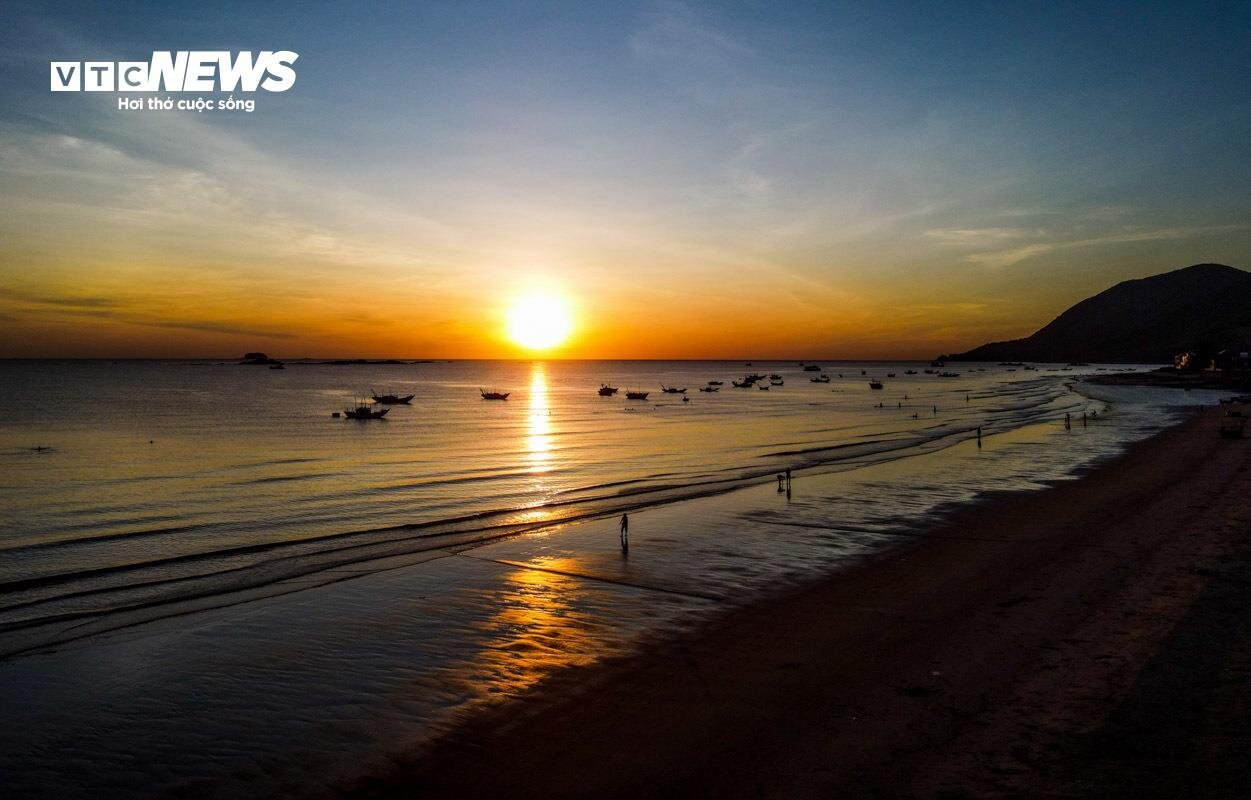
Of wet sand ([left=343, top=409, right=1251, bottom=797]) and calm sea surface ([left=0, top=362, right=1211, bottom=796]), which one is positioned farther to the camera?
calm sea surface ([left=0, top=362, right=1211, bottom=796])

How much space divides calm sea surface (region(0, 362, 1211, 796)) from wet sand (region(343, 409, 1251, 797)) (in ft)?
4.97

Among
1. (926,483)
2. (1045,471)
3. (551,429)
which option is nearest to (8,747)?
(926,483)

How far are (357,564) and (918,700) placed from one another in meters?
15.4

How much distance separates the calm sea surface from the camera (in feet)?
34.2

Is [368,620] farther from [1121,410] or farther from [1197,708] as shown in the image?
[1121,410]

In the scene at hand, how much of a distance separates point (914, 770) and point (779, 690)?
271 cm

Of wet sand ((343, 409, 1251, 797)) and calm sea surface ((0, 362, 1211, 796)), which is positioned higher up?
wet sand ((343, 409, 1251, 797))

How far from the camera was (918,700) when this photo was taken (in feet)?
32.5

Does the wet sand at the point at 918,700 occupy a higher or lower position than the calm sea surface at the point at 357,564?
higher

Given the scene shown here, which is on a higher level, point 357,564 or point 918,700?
point 918,700

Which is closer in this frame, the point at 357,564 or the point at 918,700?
the point at 918,700

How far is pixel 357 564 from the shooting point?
19953 mm

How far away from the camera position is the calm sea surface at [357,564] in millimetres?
10422

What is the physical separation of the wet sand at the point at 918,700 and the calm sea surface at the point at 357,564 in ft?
4.97
